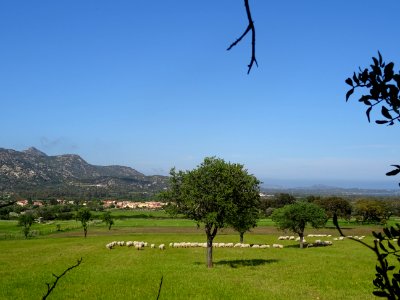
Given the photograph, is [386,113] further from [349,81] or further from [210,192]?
[210,192]

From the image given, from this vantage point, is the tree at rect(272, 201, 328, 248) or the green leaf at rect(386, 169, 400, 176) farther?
the tree at rect(272, 201, 328, 248)

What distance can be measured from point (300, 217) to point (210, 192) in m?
28.1

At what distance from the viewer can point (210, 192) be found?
1400 inches

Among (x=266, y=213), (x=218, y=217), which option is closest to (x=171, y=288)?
(x=218, y=217)

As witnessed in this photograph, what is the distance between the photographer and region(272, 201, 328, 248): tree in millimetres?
59250

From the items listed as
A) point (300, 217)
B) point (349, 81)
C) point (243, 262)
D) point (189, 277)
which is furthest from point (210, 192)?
point (349, 81)

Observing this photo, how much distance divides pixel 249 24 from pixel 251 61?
20cm

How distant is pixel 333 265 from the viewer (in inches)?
1513

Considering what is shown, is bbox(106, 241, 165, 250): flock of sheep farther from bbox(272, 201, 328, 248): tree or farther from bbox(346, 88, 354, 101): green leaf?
bbox(346, 88, 354, 101): green leaf

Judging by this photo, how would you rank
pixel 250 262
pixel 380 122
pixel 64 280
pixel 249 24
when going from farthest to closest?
pixel 250 262
pixel 64 280
pixel 380 122
pixel 249 24

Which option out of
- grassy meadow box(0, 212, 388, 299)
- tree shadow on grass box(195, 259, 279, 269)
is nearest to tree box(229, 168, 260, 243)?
grassy meadow box(0, 212, 388, 299)

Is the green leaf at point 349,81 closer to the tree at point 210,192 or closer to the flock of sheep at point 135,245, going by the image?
the tree at point 210,192

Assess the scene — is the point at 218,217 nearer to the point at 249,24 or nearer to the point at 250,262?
the point at 250,262

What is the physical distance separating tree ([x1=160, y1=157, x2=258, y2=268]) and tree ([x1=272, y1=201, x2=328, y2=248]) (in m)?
25.3
